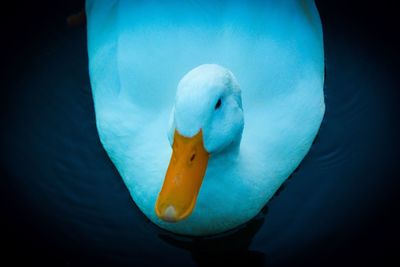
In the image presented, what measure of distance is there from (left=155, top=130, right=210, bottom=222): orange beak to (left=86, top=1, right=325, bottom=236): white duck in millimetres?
26

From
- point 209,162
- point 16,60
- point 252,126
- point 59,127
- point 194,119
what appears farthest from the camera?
point 16,60

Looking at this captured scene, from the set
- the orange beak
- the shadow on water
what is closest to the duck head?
the orange beak

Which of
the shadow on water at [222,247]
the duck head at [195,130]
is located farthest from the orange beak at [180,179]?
the shadow on water at [222,247]

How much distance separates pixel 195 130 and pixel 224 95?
15 cm

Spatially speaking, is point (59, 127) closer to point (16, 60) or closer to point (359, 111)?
point (16, 60)

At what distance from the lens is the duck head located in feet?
5.70

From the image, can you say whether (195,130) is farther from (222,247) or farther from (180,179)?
(222,247)

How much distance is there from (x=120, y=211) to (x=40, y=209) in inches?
12.8

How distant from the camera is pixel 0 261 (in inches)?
90.2

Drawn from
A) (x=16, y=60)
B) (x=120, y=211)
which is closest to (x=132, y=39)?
(x=120, y=211)

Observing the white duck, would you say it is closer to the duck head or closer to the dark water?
the duck head

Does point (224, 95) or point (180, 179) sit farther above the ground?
point (224, 95)

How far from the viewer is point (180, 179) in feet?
5.86

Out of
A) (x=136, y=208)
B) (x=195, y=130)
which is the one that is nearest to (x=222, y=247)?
(x=136, y=208)
